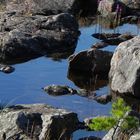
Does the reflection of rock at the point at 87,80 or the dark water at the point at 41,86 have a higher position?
the dark water at the point at 41,86

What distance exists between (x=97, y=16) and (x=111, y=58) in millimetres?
5731

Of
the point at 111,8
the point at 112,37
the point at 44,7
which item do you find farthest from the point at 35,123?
the point at 111,8

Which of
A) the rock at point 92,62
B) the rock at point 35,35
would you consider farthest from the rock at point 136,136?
the rock at point 35,35

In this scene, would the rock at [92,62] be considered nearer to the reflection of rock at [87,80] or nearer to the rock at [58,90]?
the reflection of rock at [87,80]

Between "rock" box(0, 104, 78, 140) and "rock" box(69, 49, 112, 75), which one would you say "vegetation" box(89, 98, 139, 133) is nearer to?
"rock" box(0, 104, 78, 140)

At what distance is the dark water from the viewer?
31.5 ft

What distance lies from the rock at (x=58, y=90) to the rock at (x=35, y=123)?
2.02m

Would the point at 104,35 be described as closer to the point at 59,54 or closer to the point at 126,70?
the point at 59,54

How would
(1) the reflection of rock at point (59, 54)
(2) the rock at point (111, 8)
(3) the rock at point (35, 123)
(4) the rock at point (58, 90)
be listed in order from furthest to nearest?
(2) the rock at point (111, 8) < (1) the reflection of rock at point (59, 54) < (4) the rock at point (58, 90) < (3) the rock at point (35, 123)

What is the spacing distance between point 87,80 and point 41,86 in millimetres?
1068

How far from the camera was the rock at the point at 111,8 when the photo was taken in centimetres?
1691

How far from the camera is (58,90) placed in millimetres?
10375

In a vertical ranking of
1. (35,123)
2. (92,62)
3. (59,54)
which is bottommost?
(59,54)

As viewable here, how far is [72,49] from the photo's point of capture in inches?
540
